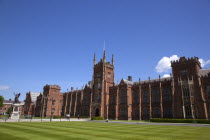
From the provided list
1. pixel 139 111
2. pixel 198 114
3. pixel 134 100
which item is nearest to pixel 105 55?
pixel 134 100

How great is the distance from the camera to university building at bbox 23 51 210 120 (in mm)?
41281

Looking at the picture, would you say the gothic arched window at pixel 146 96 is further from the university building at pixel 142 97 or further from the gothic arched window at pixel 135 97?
the gothic arched window at pixel 135 97

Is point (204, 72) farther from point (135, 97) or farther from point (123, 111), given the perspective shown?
point (123, 111)

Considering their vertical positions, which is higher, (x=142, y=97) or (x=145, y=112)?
(x=142, y=97)

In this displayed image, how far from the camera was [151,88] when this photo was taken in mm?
51438

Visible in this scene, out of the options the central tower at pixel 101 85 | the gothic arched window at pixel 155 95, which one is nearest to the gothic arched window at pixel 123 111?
the central tower at pixel 101 85

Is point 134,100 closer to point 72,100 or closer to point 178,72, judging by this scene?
point 178,72

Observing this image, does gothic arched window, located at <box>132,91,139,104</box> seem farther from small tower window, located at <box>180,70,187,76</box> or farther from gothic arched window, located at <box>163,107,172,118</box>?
small tower window, located at <box>180,70,187,76</box>

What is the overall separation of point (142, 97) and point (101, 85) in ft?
55.9

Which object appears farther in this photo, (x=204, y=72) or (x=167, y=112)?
(x=167, y=112)

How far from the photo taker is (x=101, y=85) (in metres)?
62.3

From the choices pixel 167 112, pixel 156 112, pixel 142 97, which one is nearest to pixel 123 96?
pixel 142 97

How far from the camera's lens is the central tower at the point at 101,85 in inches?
2347

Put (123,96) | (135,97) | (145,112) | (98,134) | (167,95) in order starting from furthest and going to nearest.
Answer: (123,96) < (135,97) < (145,112) < (167,95) < (98,134)
